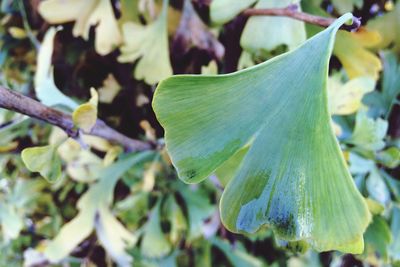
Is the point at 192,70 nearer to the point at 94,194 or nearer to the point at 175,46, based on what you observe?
the point at 175,46

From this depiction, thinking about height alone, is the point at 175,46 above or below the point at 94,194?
above

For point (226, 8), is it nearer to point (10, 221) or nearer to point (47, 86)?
point (47, 86)

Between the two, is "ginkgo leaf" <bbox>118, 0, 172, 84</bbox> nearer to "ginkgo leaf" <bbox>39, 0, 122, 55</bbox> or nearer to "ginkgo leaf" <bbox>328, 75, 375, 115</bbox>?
"ginkgo leaf" <bbox>39, 0, 122, 55</bbox>

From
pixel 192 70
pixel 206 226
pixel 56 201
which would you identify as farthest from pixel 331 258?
pixel 56 201

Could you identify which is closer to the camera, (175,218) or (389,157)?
(389,157)

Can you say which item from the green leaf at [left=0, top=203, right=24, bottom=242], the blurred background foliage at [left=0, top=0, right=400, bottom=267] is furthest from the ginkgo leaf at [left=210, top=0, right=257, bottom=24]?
the green leaf at [left=0, top=203, right=24, bottom=242]

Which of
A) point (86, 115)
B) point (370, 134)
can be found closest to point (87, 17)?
point (86, 115)

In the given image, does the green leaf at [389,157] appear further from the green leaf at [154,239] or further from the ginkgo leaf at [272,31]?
the green leaf at [154,239]
